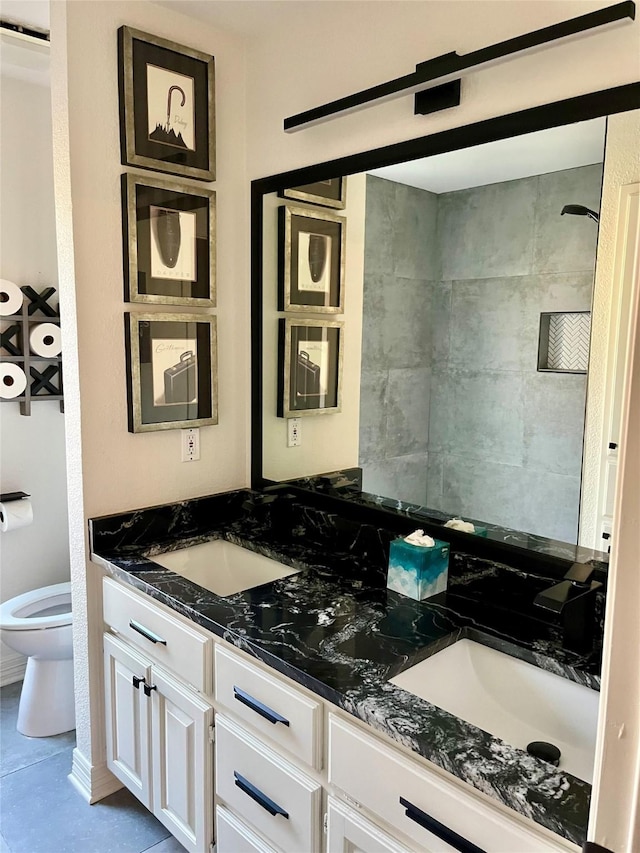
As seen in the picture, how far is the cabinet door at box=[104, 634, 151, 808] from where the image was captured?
1964 mm

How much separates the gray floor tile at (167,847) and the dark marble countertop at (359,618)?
861 mm

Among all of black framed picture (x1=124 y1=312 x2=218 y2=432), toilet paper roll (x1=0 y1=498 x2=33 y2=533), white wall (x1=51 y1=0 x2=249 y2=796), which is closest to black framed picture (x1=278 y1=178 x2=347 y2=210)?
white wall (x1=51 y1=0 x2=249 y2=796)

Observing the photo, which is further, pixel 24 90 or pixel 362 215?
pixel 24 90

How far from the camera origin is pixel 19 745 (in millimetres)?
2523

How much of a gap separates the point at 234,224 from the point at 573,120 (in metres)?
1.27

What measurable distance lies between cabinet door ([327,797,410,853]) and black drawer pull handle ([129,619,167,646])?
0.69m

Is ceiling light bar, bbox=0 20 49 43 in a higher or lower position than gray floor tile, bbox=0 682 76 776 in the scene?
higher

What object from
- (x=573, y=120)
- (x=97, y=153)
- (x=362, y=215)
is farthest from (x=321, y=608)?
(x=97, y=153)

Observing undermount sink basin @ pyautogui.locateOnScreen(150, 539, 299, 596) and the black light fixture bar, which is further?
undermount sink basin @ pyautogui.locateOnScreen(150, 539, 299, 596)

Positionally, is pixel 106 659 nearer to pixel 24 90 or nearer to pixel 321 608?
pixel 321 608

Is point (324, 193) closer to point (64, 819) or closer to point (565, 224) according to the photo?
point (565, 224)

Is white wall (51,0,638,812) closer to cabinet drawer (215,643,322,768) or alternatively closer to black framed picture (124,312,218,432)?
black framed picture (124,312,218,432)

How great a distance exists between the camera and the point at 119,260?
81.4 inches

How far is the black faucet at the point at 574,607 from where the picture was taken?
4.61 feet
